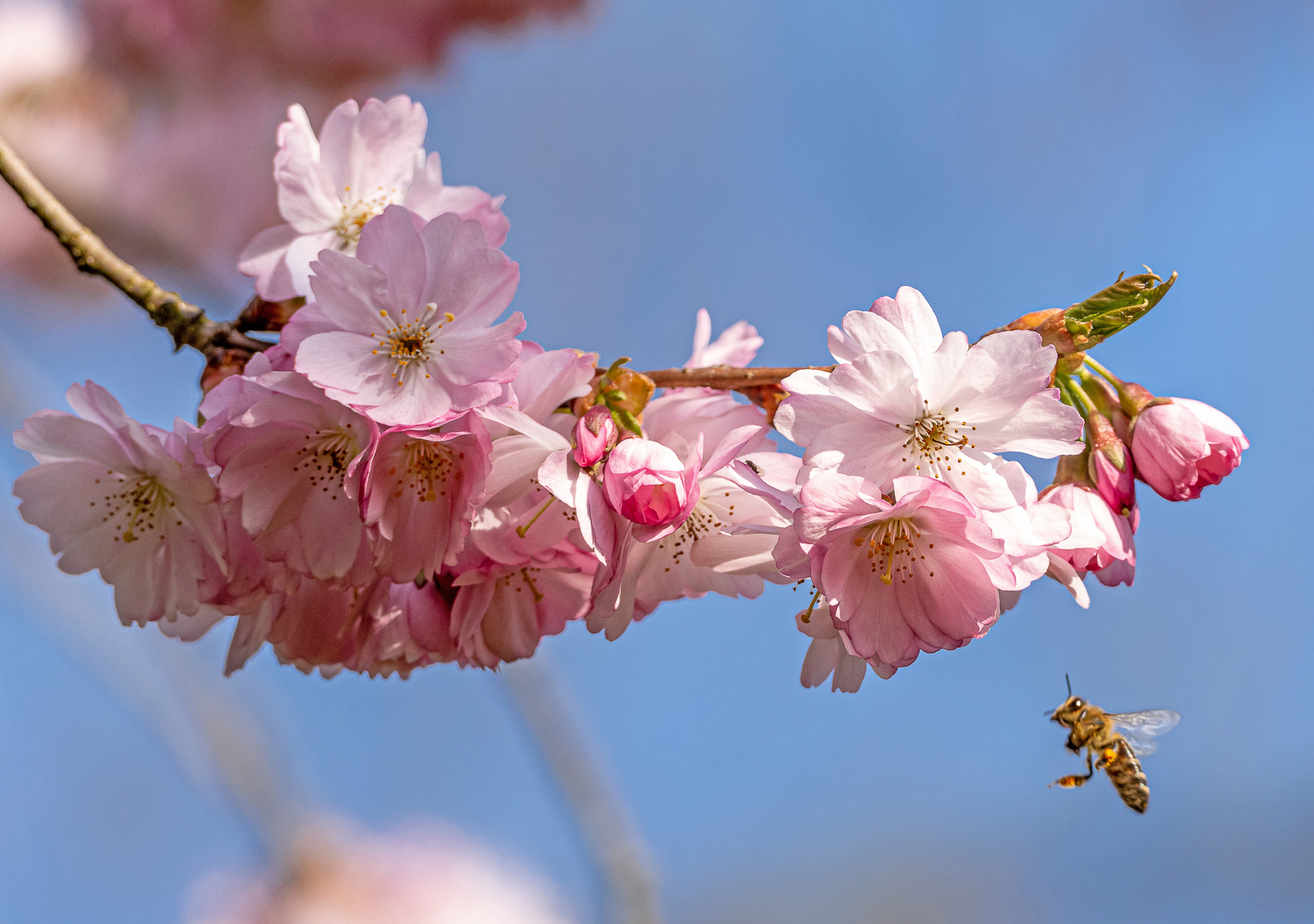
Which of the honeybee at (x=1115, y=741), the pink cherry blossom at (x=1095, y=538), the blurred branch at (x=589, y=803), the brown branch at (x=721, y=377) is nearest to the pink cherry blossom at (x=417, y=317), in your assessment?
the brown branch at (x=721, y=377)

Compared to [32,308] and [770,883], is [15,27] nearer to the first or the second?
[32,308]

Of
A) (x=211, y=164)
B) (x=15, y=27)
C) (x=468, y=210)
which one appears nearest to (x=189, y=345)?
(x=468, y=210)

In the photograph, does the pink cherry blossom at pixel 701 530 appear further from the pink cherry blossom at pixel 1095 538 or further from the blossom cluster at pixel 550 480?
the pink cherry blossom at pixel 1095 538

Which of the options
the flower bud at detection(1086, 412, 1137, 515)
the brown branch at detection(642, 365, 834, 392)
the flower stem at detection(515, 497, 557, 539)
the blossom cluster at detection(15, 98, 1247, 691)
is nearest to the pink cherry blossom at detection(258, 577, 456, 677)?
the blossom cluster at detection(15, 98, 1247, 691)

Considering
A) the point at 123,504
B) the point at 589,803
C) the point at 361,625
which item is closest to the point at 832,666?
the point at 361,625

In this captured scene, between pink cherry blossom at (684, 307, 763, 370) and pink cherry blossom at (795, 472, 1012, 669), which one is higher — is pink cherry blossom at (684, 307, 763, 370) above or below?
above

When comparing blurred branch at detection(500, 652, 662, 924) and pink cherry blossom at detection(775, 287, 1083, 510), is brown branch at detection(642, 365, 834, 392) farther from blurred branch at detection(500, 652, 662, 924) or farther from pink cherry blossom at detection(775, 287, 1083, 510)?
blurred branch at detection(500, 652, 662, 924)
